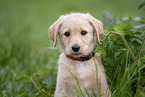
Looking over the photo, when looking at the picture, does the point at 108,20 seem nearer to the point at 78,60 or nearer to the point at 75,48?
the point at 78,60

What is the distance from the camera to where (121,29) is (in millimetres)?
3189

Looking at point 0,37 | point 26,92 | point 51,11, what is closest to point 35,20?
point 51,11

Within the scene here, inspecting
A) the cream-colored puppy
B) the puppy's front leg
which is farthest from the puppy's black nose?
the puppy's front leg

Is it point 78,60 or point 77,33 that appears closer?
point 77,33

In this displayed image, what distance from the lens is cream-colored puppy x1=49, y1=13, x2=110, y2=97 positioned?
2.84 m

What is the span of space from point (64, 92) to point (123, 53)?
105cm

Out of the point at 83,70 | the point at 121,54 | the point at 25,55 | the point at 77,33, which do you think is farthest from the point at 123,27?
the point at 25,55

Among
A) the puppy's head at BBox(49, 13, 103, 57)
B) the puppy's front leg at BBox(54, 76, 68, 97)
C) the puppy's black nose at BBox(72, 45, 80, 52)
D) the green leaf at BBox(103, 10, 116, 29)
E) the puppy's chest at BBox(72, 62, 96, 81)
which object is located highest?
the green leaf at BBox(103, 10, 116, 29)

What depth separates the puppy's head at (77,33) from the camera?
2791 mm

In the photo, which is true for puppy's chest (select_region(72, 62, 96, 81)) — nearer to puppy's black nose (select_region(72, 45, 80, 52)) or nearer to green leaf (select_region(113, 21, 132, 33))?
puppy's black nose (select_region(72, 45, 80, 52))

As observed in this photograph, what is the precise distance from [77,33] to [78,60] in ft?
1.32

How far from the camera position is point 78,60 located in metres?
3.01

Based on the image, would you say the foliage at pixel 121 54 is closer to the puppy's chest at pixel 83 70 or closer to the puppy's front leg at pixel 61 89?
the puppy's chest at pixel 83 70

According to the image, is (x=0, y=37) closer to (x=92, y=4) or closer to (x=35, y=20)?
(x=35, y=20)
